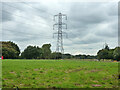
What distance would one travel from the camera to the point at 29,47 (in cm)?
14338

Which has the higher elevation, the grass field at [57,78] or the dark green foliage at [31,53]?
the dark green foliage at [31,53]

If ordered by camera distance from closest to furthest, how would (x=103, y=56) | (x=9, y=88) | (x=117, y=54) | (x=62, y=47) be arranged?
(x=9, y=88)
(x=62, y=47)
(x=117, y=54)
(x=103, y=56)

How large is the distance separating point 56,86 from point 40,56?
421ft

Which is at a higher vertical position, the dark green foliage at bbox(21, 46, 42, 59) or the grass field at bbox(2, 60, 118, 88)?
the dark green foliage at bbox(21, 46, 42, 59)

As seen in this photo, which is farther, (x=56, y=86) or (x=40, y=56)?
(x=40, y=56)

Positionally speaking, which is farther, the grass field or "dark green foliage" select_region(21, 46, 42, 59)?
"dark green foliage" select_region(21, 46, 42, 59)

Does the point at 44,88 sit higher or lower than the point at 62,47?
lower

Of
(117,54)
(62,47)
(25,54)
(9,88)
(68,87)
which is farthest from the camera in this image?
(25,54)

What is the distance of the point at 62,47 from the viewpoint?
76.9 meters

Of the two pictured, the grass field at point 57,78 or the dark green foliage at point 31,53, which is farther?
the dark green foliage at point 31,53

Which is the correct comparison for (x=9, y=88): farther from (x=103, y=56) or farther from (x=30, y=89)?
(x=103, y=56)

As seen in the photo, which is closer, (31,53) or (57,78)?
(57,78)

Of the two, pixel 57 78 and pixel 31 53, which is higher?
pixel 31 53

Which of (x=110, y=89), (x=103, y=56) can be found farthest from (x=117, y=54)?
(x=110, y=89)
